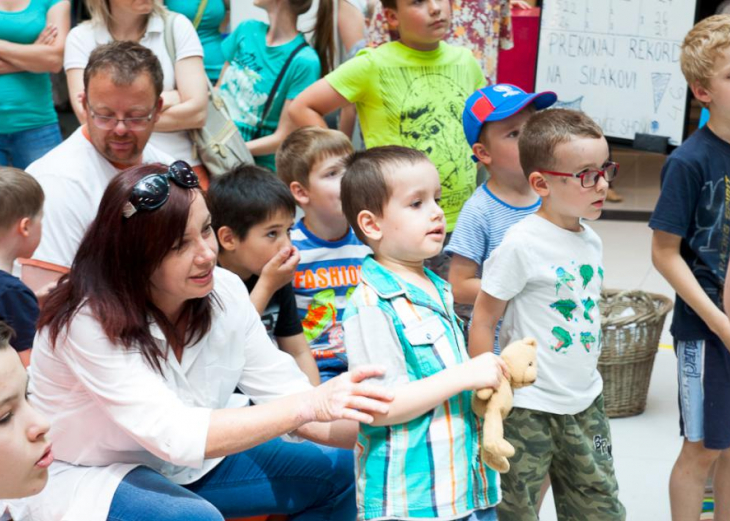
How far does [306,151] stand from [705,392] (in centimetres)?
151

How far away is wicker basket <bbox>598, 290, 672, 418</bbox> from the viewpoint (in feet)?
14.0

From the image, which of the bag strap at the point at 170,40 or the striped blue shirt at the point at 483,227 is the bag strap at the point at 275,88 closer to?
the bag strap at the point at 170,40

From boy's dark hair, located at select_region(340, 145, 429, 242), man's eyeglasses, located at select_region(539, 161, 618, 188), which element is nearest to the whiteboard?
man's eyeglasses, located at select_region(539, 161, 618, 188)

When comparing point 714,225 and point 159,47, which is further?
point 159,47

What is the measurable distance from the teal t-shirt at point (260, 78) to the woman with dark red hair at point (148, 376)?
204 cm

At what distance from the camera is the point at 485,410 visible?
2318 millimetres

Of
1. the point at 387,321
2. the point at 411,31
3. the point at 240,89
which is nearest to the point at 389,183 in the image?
the point at 387,321

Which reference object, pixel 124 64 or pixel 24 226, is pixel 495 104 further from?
pixel 24 226

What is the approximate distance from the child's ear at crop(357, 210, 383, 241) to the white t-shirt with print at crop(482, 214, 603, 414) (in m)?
0.42

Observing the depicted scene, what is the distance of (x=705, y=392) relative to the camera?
3.10 metres

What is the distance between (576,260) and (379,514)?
35.7 inches

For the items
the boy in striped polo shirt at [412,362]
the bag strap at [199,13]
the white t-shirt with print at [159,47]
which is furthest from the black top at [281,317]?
the bag strap at [199,13]

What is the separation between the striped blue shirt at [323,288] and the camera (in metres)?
3.37

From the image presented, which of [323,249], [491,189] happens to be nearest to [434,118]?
[491,189]
